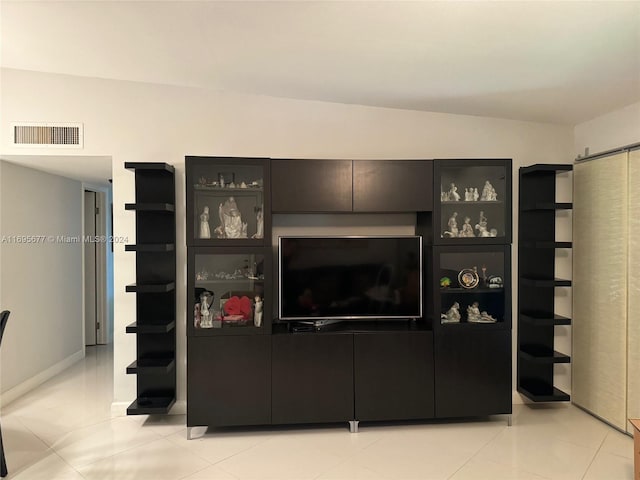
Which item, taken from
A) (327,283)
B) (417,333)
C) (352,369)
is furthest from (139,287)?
(417,333)

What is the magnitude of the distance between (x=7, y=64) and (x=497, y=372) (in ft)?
14.9

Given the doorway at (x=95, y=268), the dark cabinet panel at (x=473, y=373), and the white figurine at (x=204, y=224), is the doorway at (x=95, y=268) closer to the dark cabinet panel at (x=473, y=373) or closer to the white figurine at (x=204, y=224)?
the white figurine at (x=204, y=224)

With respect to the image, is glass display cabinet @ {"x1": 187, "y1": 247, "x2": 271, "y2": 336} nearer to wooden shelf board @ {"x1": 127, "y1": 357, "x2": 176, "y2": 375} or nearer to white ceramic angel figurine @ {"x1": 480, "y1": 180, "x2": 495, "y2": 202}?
wooden shelf board @ {"x1": 127, "y1": 357, "x2": 176, "y2": 375}

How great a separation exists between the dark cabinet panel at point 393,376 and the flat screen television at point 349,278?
215 mm

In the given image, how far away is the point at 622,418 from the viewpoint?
10.1 feet

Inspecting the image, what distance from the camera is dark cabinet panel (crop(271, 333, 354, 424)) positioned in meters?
3.09

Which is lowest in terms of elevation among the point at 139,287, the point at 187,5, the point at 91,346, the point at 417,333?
the point at 91,346

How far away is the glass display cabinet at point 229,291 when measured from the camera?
10.2 feet

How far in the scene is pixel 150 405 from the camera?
3.22m

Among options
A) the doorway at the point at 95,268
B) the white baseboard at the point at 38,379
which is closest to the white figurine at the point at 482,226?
the white baseboard at the point at 38,379

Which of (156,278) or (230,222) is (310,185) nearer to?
(230,222)

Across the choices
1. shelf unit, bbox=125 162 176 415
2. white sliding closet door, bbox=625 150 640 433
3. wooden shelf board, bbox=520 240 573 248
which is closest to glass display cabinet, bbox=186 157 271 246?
shelf unit, bbox=125 162 176 415

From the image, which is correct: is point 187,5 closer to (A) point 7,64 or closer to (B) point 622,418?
(A) point 7,64

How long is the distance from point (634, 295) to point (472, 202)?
1.32m
